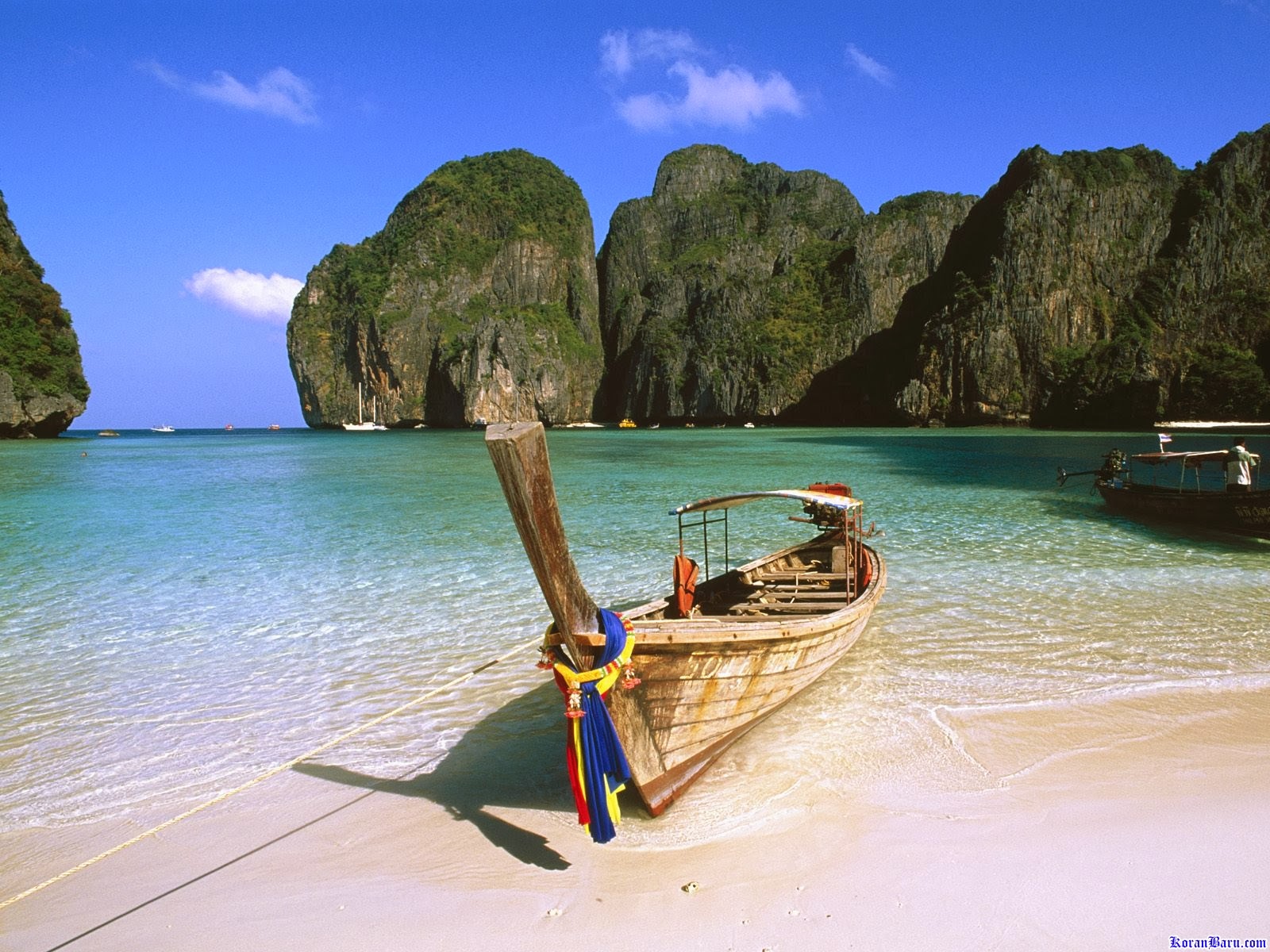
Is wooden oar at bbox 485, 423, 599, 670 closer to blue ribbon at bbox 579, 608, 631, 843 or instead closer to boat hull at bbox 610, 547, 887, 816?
blue ribbon at bbox 579, 608, 631, 843

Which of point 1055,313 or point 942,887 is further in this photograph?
point 1055,313

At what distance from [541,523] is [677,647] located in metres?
1.24

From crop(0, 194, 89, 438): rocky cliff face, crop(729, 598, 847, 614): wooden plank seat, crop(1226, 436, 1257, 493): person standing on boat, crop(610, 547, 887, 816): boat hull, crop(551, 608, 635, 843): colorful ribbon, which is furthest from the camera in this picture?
crop(0, 194, 89, 438): rocky cliff face

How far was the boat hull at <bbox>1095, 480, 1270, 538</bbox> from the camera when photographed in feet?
46.2

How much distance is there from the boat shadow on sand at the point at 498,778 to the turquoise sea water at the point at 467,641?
4cm

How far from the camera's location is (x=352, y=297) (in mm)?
133375

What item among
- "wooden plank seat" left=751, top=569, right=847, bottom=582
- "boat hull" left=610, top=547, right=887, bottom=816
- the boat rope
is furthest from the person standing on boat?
the boat rope

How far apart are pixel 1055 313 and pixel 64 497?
100357 mm

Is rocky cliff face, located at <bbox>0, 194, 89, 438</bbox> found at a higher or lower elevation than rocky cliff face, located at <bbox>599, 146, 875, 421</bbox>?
lower

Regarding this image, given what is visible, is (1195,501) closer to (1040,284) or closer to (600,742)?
(600,742)

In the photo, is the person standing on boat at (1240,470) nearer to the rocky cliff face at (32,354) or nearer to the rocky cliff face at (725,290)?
the rocky cliff face at (32,354)

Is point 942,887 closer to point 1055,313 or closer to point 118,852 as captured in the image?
point 118,852

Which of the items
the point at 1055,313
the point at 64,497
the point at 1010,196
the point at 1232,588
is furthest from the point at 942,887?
the point at 1010,196

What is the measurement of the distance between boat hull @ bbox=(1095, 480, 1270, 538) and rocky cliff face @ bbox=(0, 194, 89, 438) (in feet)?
247
